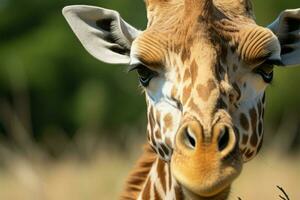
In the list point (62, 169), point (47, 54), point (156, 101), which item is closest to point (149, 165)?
point (156, 101)

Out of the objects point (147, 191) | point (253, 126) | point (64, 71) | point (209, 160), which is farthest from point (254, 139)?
point (64, 71)

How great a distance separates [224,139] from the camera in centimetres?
731

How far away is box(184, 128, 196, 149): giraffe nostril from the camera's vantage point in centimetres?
733

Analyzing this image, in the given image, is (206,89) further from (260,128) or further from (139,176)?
(139,176)

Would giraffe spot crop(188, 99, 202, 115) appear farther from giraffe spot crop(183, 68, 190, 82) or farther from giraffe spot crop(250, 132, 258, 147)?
giraffe spot crop(250, 132, 258, 147)

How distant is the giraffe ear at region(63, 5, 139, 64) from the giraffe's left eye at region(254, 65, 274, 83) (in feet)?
3.61

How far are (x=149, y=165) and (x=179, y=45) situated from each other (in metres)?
1.61

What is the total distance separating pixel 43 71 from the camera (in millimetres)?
48469

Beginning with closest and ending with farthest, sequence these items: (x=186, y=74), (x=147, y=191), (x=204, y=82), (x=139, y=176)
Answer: (x=204, y=82)
(x=186, y=74)
(x=147, y=191)
(x=139, y=176)

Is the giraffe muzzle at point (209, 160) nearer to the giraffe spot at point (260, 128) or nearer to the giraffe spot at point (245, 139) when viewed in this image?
the giraffe spot at point (245, 139)

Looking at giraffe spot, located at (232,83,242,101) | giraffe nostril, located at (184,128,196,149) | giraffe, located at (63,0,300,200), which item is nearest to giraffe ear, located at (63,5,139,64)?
giraffe, located at (63,0,300,200)

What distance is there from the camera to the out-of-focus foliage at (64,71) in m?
42.9

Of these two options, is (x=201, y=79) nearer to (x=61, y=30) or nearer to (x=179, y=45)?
(x=179, y=45)

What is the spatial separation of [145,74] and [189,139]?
0.95 metres
